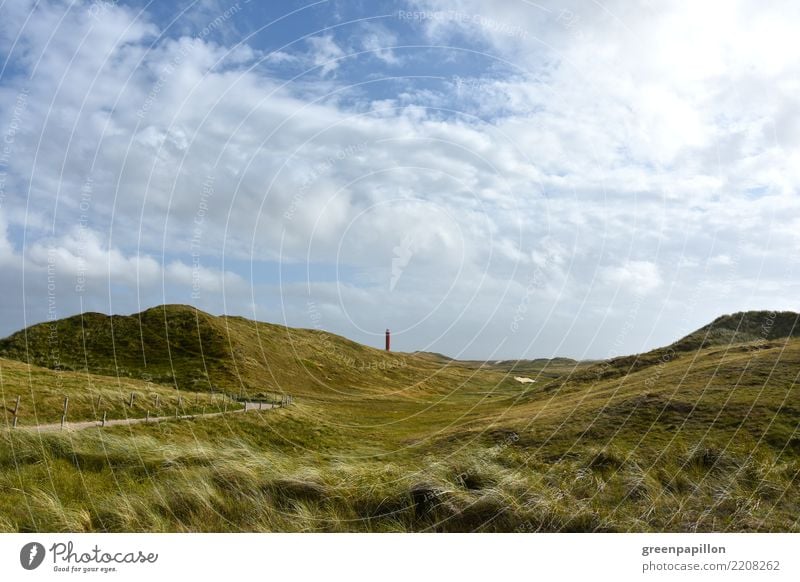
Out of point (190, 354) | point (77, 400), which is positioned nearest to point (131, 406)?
point (77, 400)

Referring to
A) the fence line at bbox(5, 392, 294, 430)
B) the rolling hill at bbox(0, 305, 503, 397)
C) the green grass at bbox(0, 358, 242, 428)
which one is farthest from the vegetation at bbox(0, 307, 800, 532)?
the rolling hill at bbox(0, 305, 503, 397)

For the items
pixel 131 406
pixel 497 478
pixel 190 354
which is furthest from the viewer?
pixel 190 354

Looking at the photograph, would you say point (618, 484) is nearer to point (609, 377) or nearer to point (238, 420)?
point (238, 420)

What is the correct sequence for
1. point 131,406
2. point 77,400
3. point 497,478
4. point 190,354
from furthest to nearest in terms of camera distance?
point 190,354, point 131,406, point 77,400, point 497,478

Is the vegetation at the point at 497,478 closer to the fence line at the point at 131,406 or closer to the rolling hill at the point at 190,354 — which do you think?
A: the fence line at the point at 131,406

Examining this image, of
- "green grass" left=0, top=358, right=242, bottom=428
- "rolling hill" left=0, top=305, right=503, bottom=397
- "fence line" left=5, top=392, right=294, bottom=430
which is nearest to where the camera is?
"fence line" left=5, top=392, right=294, bottom=430

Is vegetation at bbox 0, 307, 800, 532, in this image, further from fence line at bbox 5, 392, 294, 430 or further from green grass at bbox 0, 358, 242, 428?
green grass at bbox 0, 358, 242, 428

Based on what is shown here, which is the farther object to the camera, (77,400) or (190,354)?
(190,354)

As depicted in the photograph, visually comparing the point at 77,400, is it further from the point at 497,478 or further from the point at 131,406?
the point at 497,478

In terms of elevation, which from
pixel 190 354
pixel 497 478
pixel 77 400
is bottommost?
pixel 497 478

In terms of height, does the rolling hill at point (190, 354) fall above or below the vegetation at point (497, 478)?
above

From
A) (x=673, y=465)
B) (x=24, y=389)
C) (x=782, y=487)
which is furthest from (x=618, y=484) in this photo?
(x=24, y=389)

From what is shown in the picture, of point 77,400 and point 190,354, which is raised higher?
point 190,354

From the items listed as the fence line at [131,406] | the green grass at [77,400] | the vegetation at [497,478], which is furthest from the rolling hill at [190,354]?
the vegetation at [497,478]
